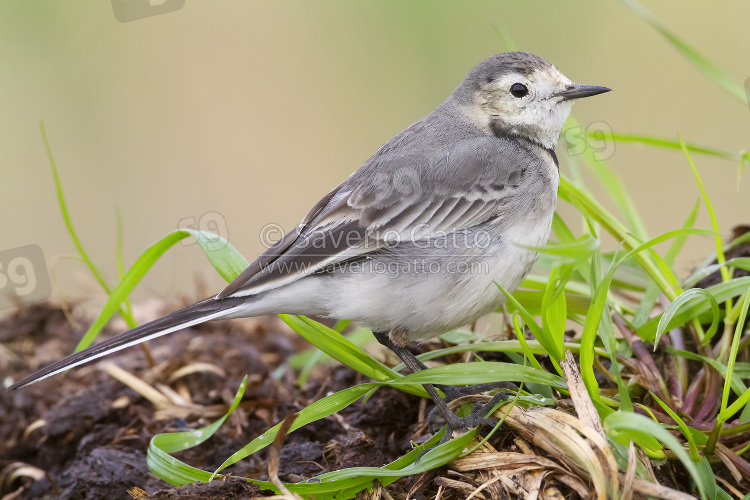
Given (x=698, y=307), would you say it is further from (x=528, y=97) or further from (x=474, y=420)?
(x=528, y=97)

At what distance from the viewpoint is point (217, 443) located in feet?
12.7

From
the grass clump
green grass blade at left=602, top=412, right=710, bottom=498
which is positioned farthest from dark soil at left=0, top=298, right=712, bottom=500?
green grass blade at left=602, top=412, right=710, bottom=498

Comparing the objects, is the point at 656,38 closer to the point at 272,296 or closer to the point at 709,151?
the point at 709,151

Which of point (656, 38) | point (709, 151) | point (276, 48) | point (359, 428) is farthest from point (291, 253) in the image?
point (656, 38)

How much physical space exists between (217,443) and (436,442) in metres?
1.35

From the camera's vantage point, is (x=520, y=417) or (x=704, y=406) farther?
(x=704, y=406)

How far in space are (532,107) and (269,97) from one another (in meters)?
5.91

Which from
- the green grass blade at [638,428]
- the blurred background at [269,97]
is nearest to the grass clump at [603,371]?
the green grass blade at [638,428]

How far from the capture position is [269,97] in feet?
31.0

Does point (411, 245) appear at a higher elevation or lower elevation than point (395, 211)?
lower

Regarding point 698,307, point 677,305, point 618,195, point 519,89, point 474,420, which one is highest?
point 519,89

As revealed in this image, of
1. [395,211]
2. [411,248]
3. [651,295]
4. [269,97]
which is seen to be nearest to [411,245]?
[411,248]

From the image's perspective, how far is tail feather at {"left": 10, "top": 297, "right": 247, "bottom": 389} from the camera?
315 cm

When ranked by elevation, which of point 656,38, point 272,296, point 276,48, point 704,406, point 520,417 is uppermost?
point 276,48
